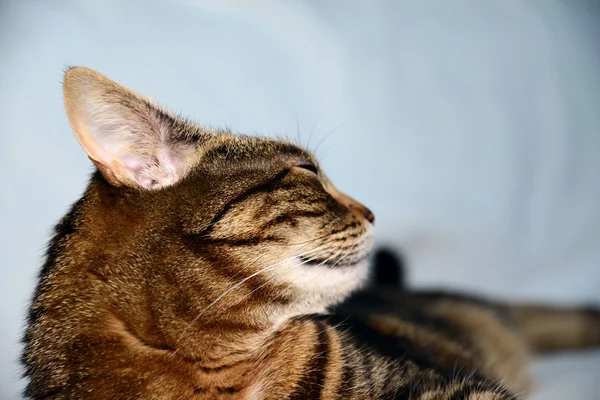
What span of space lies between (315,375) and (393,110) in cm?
98

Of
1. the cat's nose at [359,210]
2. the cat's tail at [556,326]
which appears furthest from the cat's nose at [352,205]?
the cat's tail at [556,326]

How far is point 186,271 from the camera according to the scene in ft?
2.96

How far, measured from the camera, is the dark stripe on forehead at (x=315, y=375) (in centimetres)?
98

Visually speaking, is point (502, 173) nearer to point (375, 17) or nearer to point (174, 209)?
point (375, 17)

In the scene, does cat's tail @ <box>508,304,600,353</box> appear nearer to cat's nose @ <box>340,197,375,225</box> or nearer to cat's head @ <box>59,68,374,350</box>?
cat's nose @ <box>340,197,375,225</box>

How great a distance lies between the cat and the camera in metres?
0.90

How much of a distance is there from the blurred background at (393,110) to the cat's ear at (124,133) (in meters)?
0.15

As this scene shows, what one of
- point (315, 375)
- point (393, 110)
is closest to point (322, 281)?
point (315, 375)

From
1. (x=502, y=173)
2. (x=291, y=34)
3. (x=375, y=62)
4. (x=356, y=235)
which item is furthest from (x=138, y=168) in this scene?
(x=502, y=173)

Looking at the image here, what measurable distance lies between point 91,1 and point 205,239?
2.14 ft

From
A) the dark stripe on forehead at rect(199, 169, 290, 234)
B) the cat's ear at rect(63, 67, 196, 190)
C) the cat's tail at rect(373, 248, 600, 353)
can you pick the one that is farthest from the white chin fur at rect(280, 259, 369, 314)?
the cat's tail at rect(373, 248, 600, 353)

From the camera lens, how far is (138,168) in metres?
0.93

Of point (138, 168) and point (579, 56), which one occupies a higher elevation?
point (579, 56)

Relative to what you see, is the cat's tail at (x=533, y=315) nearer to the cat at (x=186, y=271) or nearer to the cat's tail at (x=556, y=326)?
the cat's tail at (x=556, y=326)
